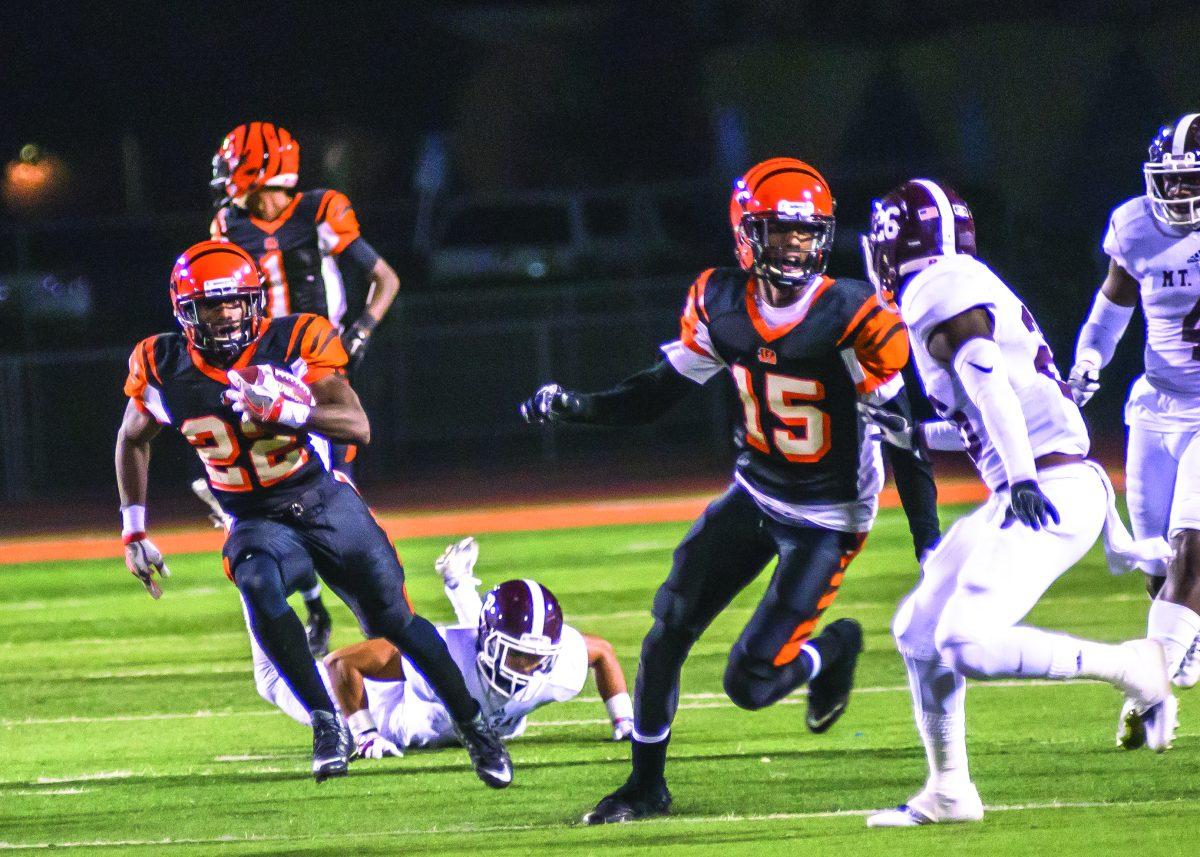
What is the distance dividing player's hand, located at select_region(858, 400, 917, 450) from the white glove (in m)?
1.07

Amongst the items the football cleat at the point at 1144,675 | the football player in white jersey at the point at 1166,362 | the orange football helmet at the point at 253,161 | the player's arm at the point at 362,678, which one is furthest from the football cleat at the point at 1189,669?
the orange football helmet at the point at 253,161

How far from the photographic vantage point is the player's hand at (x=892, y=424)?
467 cm

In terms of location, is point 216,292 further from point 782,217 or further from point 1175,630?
point 1175,630

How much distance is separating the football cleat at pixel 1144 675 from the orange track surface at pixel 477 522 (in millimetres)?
8115

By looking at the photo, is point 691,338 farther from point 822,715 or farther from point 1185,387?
point 1185,387

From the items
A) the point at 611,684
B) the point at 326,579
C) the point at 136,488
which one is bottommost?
the point at 611,684

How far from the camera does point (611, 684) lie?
6.11m

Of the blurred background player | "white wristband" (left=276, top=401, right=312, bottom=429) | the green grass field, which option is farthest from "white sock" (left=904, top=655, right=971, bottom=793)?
the blurred background player

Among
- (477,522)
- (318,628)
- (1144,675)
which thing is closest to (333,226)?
(318,628)

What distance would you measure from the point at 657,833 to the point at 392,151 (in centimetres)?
Result: 1931

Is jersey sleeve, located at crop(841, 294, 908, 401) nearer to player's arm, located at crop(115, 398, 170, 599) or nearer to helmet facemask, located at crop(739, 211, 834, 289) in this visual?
helmet facemask, located at crop(739, 211, 834, 289)

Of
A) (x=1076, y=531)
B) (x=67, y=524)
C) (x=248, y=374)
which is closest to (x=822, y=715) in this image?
(x=1076, y=531)

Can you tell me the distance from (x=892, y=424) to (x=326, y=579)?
1.77m

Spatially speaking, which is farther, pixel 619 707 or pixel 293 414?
pixel 619 707
